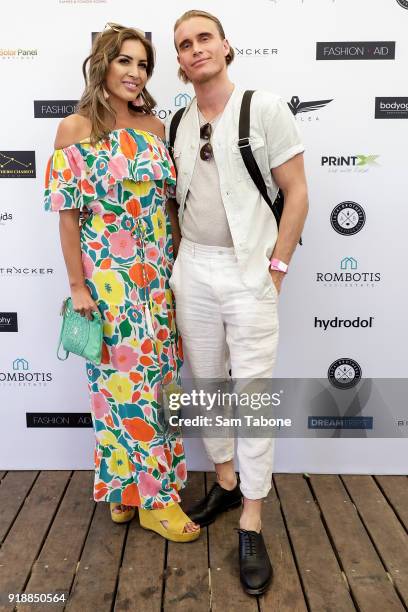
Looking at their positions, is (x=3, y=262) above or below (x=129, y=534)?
above

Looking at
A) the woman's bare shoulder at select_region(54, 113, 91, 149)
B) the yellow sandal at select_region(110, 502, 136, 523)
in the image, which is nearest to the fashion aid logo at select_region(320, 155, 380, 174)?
the woman's bare shoulder at select_region(54, 113, 91, 149)

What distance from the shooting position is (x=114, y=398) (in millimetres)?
2404

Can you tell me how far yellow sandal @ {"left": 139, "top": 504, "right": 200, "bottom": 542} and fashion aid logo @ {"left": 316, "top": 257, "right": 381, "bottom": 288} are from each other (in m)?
1.22

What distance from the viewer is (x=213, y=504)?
2.62 m

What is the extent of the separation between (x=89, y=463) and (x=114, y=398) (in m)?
0.83

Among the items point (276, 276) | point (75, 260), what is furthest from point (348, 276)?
point (75, 260)

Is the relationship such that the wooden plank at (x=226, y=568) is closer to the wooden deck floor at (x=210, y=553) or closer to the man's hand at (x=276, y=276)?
the wooden deck floor at (x=210, y=553)

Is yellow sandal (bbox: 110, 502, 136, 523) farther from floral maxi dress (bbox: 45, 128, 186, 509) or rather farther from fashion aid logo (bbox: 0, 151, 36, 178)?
fashion aid logo (bbox: 0, 151, 36, 178)

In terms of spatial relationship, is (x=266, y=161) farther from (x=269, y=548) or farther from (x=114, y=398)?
(x=269, y=548)

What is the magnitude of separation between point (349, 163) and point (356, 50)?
18.8 inches

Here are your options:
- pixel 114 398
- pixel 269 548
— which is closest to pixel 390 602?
pixel 269 548

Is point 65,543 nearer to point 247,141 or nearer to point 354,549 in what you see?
point 354,549

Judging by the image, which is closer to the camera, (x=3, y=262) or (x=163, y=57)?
(x=163, y=57)

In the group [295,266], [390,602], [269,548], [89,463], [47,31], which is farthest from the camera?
[89,463]
